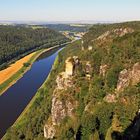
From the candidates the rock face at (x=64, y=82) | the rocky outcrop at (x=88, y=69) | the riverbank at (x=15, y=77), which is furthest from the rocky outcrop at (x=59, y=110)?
the riverbank at (x=15, y=77)

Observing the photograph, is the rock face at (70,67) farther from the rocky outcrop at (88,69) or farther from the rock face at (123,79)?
the rock face at (123,79)

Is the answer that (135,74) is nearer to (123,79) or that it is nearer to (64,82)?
(123,79)

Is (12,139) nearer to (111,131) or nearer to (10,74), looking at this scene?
(111,131)

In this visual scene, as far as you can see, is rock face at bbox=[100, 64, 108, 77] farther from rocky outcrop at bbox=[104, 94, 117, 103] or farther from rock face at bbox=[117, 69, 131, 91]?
rocky outcrop at bbox=[104, 94, 117, 103]

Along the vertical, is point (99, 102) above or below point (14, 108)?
above

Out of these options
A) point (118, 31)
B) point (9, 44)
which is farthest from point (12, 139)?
point (9, 44)

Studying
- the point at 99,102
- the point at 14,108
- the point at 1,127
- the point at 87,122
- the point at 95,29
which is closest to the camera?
the point at 87,122

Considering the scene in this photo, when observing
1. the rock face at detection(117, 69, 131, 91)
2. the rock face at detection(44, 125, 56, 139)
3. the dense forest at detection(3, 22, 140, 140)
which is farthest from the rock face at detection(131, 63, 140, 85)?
the rock face at detection(44, 125, 56, 139)
